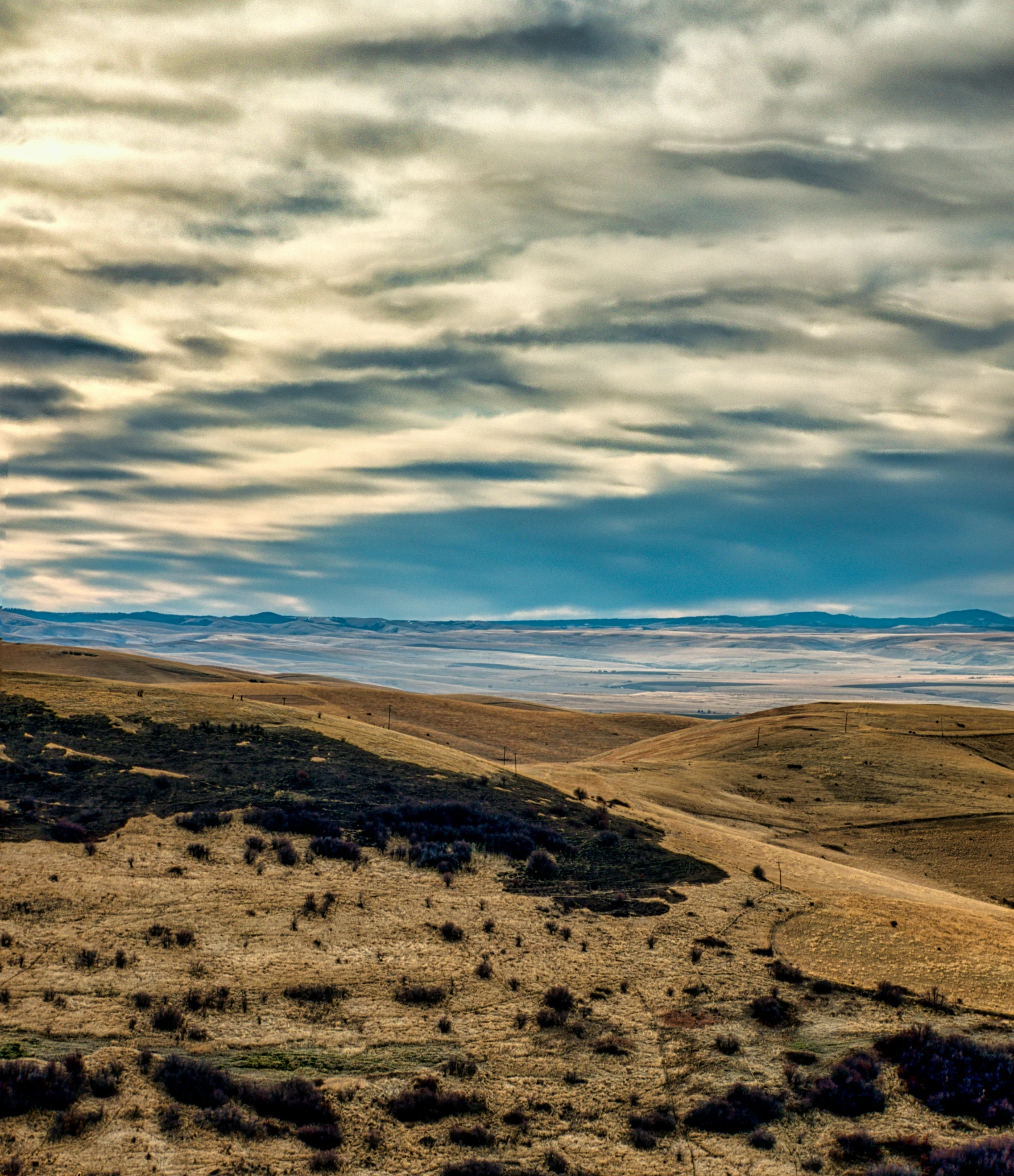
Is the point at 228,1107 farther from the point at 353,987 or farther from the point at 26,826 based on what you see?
the point at 26,826

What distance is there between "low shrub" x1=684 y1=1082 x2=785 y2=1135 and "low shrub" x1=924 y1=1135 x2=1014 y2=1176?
2.83 meters

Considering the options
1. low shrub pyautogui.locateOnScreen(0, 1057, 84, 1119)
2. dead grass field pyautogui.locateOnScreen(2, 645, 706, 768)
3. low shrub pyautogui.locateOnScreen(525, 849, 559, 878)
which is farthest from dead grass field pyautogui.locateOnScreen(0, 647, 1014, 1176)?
dead grass field pyautogui.locateOnScreen(2, 645, 706, 768)

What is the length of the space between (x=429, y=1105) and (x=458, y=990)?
5168 millimetres

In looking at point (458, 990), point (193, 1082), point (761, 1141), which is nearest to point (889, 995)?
point (761, 1141)

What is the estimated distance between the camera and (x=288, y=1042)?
1811 centimetres

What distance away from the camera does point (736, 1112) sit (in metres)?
16.6

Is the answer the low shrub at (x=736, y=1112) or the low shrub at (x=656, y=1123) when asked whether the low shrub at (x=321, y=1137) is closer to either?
the low shrub at (x=656, y=1123)

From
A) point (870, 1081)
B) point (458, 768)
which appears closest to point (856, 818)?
point (458, 768)

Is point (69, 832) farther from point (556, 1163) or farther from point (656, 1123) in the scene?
point (656, 1123)

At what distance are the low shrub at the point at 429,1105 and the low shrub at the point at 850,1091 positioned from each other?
6718 mm

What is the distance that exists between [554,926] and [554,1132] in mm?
9929

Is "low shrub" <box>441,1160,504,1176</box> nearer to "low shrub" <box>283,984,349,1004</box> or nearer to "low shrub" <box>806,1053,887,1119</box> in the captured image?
"low shrub" <box>283,984,349,1004</box>

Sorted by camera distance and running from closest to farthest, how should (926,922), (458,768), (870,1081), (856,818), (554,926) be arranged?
1. (870,1081)
2. (554,926)
3. (926,922)
4. (458,768)
5. (856,818)

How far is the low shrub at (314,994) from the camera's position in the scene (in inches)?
790
